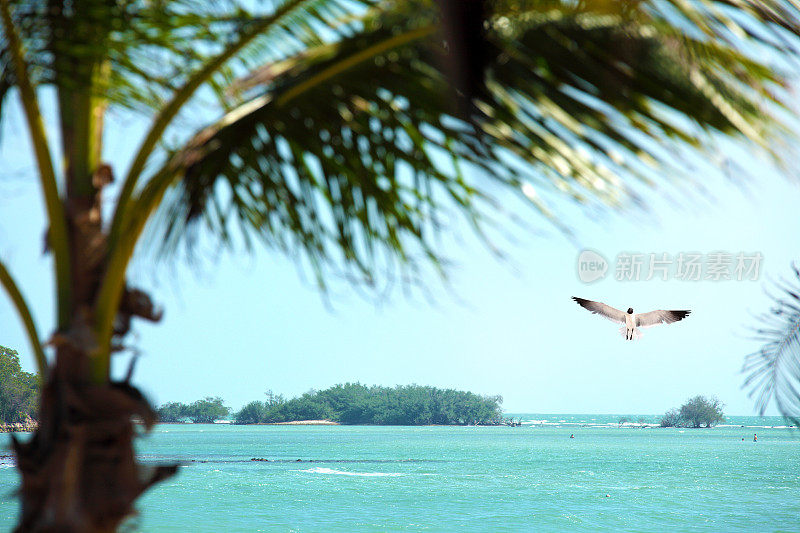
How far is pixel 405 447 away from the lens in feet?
217

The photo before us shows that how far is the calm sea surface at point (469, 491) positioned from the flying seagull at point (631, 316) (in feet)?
69.3

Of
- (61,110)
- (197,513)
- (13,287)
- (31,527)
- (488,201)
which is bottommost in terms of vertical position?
(197,513)

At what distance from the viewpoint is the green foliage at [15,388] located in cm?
5012

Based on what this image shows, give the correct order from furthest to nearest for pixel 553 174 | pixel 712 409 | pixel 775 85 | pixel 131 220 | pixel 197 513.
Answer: pixel 712 409
pixel 197 513
pixel 131 220
pixel 553 174
pixel 775 85

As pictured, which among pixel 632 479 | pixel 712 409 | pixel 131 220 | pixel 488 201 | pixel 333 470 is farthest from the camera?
pixel 712 409

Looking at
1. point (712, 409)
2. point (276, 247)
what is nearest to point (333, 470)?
point (276, 247)

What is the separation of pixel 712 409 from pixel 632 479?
275ft

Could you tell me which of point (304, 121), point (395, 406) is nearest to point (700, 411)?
point (395, 406)

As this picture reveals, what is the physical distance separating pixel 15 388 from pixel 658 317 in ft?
181

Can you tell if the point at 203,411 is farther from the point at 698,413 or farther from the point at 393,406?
the point at 698,413

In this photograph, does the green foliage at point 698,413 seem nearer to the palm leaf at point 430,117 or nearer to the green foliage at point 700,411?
the green foliage at point 700,411

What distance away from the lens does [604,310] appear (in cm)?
609

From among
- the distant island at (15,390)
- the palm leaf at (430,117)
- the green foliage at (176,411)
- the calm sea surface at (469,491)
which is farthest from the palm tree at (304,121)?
the green foliage at (176,411)

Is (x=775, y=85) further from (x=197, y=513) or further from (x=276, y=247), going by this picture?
(x=197, y=513)
